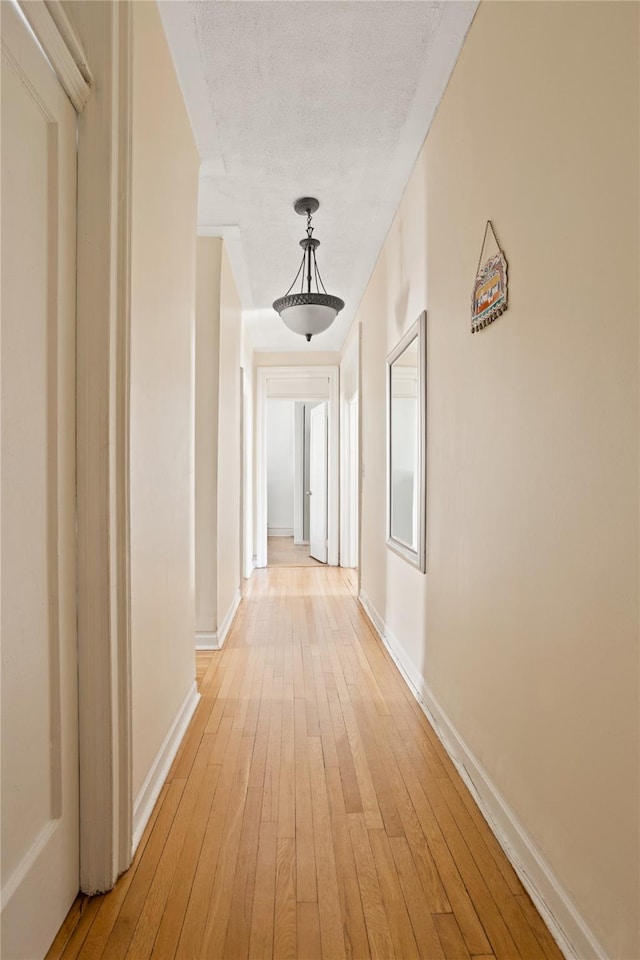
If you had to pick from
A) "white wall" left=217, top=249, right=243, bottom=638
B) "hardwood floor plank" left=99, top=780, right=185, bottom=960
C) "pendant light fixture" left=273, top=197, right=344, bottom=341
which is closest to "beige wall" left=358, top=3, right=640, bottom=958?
"hardwood floor plank" left=99, top=780, right=185, bottom=960

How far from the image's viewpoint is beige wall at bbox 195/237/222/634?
360 centimetres

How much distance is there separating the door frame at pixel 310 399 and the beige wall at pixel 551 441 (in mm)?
4551

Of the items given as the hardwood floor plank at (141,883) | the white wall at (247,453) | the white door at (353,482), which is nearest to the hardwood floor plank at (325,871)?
the hardwood floor plank at (141,883)

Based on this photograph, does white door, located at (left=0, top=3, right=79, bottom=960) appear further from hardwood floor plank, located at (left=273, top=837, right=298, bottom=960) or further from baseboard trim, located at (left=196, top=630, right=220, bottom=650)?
baseboard trim, located at (left=196, top=630, right=220, bottom=650)

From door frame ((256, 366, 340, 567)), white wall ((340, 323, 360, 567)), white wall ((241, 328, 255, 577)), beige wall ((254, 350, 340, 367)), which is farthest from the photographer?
beige wall ((254, 350, 340, 367))

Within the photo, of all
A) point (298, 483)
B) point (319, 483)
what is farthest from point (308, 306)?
point (298, 483)

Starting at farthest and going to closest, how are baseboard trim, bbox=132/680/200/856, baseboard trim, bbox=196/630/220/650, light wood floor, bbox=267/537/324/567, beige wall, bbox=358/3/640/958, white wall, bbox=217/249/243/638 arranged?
light wood floor, bbox=267/537/324/567
white wall, bbox=217/249/243/638
baseboard trim, bbox=196/630/220/650
baseboard trim, bbox=132/680/200/856
beige wall, bbox=358/3/640/958

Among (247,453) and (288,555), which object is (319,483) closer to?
(288,555)

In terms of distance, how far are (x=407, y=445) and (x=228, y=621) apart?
6.10ft

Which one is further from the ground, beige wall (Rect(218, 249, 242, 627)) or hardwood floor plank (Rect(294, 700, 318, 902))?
beige wall (Rect(218, 249, 242, 627))

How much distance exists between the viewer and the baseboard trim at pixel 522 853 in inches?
49.5

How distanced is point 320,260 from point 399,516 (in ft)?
7.09

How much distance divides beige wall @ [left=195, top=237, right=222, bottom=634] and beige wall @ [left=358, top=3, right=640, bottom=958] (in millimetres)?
1690

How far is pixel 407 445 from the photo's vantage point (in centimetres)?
321
